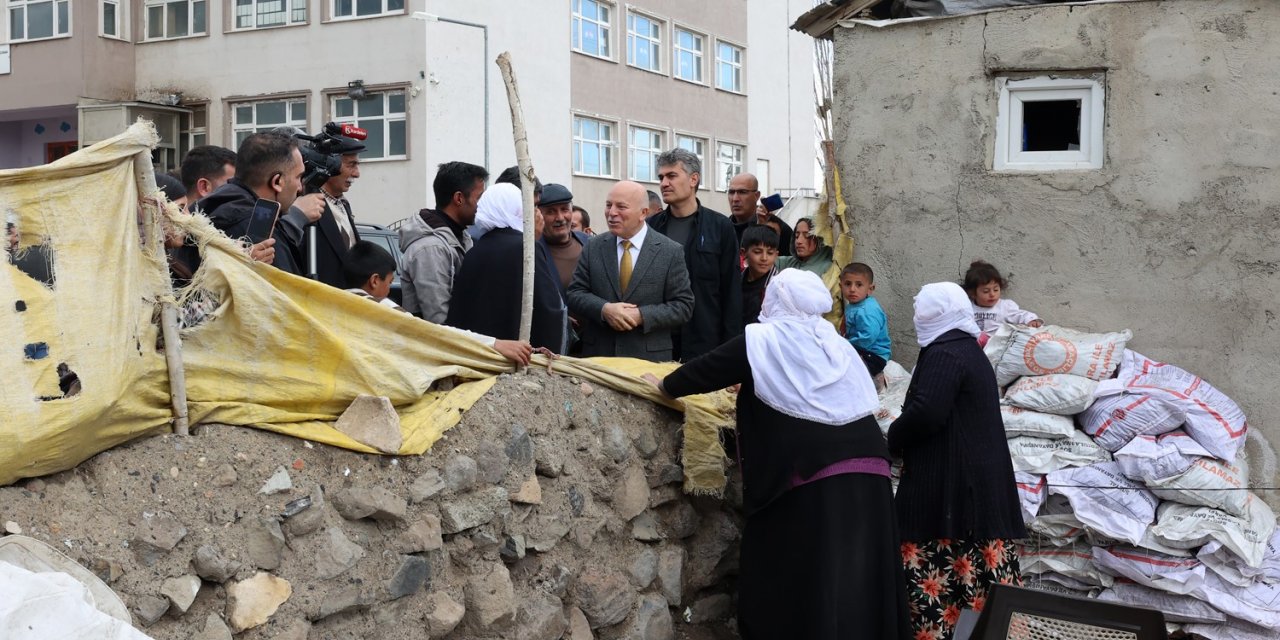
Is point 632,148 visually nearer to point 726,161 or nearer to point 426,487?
point 726,161

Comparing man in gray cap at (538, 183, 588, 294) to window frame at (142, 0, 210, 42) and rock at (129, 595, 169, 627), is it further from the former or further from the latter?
window frame at (142, 0, 210, 42)

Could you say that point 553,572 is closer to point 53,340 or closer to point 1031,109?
point 53,340

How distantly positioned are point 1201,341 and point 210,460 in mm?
5257

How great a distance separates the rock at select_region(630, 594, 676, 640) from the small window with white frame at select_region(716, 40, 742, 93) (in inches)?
1109

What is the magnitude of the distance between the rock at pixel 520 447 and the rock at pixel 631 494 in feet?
1.85

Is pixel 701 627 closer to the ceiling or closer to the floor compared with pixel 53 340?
closer to the floor

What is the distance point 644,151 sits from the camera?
29375mm

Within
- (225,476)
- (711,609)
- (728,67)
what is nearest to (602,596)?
(711,609)

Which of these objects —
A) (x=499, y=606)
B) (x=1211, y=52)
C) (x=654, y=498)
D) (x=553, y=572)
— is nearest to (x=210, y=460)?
(x=499, y=606)

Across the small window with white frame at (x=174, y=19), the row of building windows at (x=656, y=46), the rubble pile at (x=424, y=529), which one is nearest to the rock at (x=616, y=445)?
the rubble pile at (x=424, y=529)

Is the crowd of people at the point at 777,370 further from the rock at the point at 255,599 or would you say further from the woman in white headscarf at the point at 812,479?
the rock at the point at 255,599

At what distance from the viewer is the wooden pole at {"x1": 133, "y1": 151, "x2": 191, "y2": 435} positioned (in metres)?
3.44

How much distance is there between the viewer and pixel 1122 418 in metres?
5.89

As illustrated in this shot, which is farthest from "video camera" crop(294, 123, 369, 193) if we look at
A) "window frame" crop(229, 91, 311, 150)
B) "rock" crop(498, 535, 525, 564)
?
"window frame" crop(229, 91, 311, 150)
